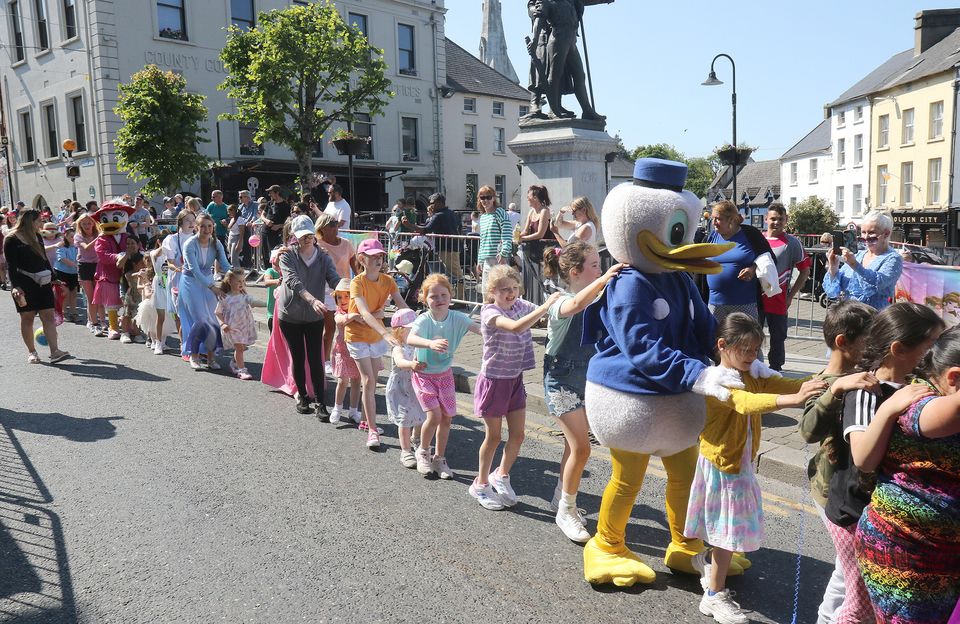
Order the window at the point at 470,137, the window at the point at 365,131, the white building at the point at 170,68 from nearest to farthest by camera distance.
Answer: the white building at the point at 170,68 < the window at the point at 365,131 < the window at the point at 470,137

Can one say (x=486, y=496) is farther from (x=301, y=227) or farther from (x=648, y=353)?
(x=301, y=227)

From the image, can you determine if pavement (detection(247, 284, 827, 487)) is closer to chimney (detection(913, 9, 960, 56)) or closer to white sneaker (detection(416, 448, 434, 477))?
white sneaker (detection(416, 448, 434, 477))

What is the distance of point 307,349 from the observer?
6793 millimetres

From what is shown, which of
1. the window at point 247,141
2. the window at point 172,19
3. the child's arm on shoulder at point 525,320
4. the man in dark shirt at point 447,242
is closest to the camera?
the child's arm on shoulder at point 525,320

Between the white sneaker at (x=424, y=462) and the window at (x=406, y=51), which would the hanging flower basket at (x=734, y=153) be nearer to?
the white sneaker at (x=424, y=462)

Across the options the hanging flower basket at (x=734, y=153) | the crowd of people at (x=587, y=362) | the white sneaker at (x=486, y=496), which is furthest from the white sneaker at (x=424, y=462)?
the hanging flower basket at (x=734, y=153)

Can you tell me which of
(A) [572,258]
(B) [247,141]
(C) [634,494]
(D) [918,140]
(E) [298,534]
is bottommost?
(E) [298,534]

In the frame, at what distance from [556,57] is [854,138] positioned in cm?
3604

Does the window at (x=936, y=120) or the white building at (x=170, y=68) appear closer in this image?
the white building at (x=170, y=68)

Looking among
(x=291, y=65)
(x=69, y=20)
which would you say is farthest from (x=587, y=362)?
(x=69, y=20)

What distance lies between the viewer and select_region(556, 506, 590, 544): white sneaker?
4117mm

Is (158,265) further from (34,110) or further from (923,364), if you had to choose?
(34,110)

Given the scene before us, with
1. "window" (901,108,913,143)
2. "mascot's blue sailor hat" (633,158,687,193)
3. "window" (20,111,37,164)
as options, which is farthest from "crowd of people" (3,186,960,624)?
"window" (901,108,913,143)

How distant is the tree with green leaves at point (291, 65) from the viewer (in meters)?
22.0
